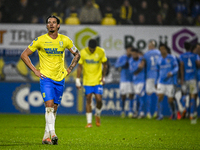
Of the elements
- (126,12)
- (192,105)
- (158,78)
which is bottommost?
(192,105)

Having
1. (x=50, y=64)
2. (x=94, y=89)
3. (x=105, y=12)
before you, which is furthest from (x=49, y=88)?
(x=105, y=12)

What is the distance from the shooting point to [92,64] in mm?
11844

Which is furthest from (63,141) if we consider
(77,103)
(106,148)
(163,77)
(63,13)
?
(63,13)

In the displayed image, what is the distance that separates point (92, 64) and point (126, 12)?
22.6 ft

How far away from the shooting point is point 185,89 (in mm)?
16328

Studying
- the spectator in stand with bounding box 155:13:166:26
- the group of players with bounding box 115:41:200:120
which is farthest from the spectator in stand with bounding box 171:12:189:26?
the group of players with bounding box 115:41:200:120

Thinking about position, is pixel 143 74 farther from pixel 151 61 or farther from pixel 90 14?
pixel 90 14

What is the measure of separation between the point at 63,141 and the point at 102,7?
11.4 meters

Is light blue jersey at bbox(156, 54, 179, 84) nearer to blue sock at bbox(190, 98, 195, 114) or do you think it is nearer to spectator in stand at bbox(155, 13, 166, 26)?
blue sock at bbox(190, 98, 195, 114)

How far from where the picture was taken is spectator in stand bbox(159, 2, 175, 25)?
1830cm

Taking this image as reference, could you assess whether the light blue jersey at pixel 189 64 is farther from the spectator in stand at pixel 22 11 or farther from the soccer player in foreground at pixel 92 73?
the spectator in stand at pixel 22 11

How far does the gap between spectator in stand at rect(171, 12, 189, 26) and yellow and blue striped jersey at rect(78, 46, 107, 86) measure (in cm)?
675

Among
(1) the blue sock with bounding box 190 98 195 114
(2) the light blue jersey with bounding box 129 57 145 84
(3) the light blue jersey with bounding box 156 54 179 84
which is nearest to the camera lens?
(3) the light blue jersey with bounding box 156 54 179 84

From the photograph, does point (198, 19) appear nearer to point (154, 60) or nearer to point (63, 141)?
point (154, 60)
